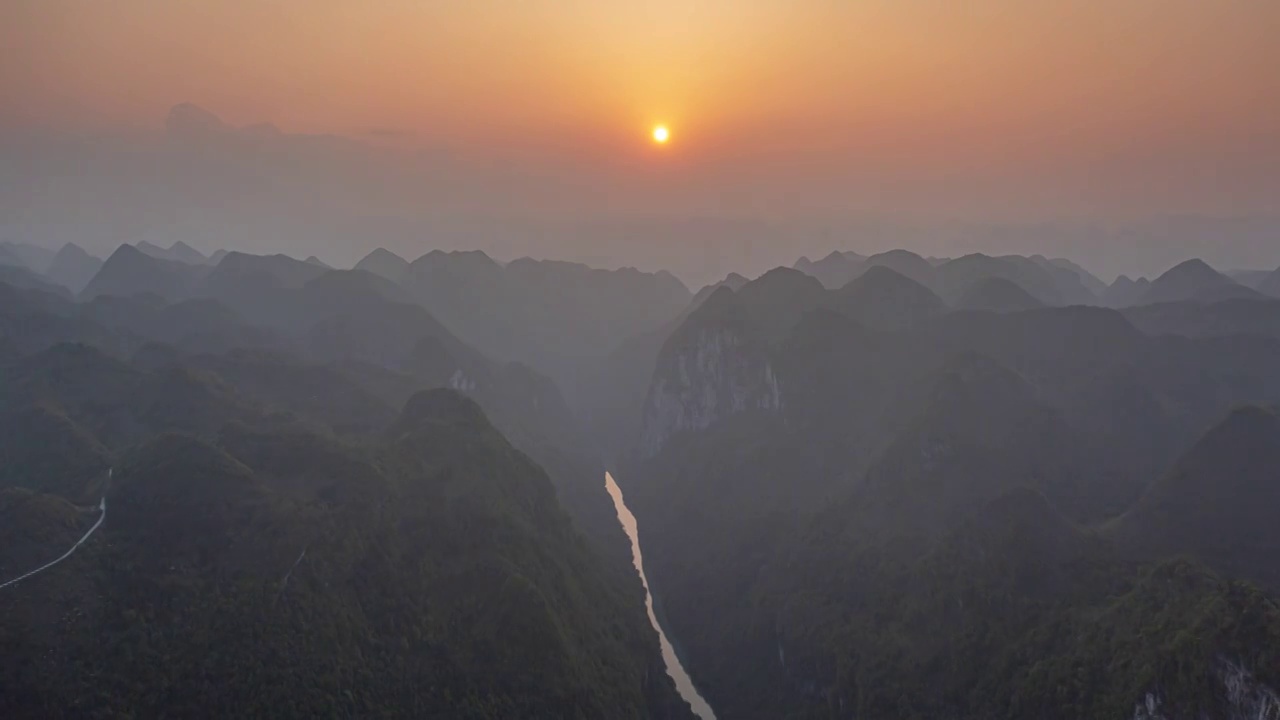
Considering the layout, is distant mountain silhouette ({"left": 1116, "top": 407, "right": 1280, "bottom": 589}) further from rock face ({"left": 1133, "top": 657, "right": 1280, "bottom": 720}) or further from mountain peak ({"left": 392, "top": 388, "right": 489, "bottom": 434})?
mountain peak ({"left": 392, "top": 388, "right": 489, "bottom": 434})

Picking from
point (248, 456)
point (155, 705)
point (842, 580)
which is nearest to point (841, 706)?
point (842, 580)

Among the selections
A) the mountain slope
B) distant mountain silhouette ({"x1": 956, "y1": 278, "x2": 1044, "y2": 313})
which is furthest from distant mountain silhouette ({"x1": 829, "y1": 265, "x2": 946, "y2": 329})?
the mountain slope

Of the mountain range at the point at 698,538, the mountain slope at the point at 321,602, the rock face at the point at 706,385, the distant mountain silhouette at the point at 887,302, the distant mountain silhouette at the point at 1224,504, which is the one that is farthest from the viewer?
the distant mountain silhouette at the point at 887,302

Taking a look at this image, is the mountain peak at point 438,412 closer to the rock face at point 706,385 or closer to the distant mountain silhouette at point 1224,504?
the rock face at point 706,385

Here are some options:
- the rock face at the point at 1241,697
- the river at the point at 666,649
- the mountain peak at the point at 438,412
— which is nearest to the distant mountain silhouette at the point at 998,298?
the river at the point at 666,649

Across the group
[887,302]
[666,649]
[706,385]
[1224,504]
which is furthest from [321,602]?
[887,302]
